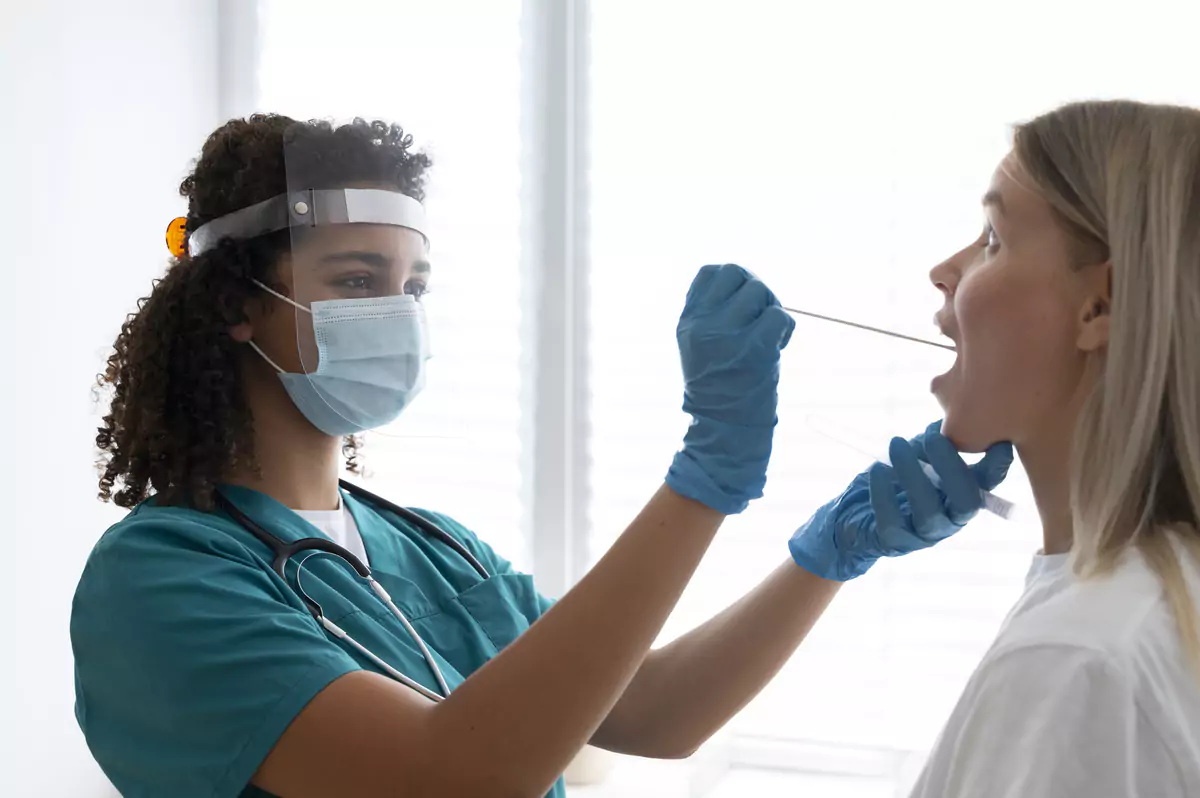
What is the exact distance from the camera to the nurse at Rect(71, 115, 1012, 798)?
0.96 m

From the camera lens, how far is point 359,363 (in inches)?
50.5

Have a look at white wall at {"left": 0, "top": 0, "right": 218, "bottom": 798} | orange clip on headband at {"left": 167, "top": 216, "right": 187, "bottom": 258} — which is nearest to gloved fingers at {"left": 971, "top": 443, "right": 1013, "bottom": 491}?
orange clip on headband at {"left": 167, "top": 216, "right": 187, "bottom": 258}

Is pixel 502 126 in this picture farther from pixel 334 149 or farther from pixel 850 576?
pixel 850 576

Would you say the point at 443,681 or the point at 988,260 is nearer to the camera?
the point at 988,260

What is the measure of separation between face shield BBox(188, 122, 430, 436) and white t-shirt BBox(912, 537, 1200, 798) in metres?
0.80

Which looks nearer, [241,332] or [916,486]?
[916,486]

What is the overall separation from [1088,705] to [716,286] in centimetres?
54

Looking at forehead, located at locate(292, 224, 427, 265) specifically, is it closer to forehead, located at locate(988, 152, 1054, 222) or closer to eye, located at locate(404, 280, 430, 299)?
eye, located at locate(404, 280, 430, 299)

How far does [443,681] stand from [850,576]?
20.9 inches

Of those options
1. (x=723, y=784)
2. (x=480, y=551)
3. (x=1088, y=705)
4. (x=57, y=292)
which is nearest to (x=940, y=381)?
(x=1088, y=705)

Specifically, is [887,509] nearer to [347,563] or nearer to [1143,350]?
[1143,350]

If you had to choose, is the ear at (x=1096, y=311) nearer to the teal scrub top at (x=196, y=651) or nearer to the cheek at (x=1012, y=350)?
the cheek at (x=1012, y=350)

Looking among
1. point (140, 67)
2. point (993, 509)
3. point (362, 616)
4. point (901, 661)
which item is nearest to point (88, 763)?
point (362, 616)

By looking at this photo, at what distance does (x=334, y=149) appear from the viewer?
1.29 meters
